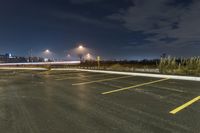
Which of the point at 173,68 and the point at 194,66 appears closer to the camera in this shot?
the point at 194,66

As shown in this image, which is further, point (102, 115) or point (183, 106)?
point (183, 106)

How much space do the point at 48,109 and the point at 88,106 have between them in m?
1.19

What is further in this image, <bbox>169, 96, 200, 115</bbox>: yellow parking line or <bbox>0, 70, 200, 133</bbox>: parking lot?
<bbox>169, 96, 200, 115</bbox>: yellow parking line

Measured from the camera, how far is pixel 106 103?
6027 mm

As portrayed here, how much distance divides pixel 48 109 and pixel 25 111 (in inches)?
24.8

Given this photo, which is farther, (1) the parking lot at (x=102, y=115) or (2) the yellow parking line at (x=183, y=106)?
(2) the yellow parking line at (x=183, y=106)

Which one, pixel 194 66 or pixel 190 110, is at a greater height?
pixel 194 66

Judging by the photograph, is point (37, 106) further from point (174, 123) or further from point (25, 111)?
point (174, 123)

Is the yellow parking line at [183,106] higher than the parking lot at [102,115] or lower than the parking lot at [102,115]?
higher

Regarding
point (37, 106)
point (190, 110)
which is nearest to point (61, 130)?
point (37, 106)

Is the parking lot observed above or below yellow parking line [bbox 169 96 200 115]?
below

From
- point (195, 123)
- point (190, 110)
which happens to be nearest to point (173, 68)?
point (190, 110)

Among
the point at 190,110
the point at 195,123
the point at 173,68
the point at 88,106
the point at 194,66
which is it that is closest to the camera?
the point at 195,123

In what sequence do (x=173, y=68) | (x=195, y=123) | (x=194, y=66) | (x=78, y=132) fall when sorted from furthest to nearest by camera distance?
(x=173, y=68) → (x=194, y=66) → (x=195, y=123) → (x=78, y=132)
